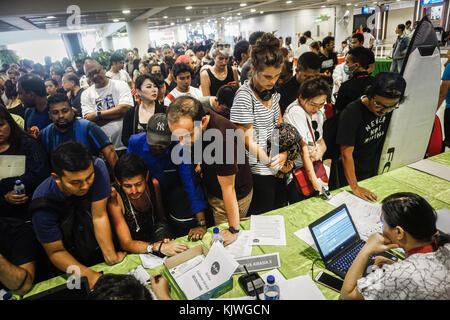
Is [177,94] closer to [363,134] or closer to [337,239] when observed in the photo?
[363,134]

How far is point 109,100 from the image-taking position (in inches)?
116

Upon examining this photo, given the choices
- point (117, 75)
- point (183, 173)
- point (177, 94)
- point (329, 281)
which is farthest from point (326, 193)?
point (117, 75)

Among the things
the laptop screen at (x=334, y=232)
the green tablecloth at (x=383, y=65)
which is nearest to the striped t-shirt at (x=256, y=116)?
the laptop screen at (x=334, y=232)

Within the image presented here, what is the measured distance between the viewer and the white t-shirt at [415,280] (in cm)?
99

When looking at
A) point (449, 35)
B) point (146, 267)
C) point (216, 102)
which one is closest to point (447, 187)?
point (216, 102)

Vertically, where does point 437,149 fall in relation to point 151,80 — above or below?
below

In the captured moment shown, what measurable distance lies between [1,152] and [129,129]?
3.18 ft

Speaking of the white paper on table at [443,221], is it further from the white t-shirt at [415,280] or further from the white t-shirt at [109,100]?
A: the white t-shirt at [109,100]

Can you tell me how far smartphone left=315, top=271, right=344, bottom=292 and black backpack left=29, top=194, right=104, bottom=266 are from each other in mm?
1277

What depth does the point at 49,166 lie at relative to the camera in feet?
6.57

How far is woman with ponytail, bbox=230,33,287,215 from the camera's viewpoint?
1.78 meters

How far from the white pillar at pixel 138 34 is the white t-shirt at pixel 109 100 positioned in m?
10.4

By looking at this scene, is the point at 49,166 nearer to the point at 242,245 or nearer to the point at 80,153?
the point at 80,153

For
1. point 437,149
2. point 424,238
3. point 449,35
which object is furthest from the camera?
point 449,35
